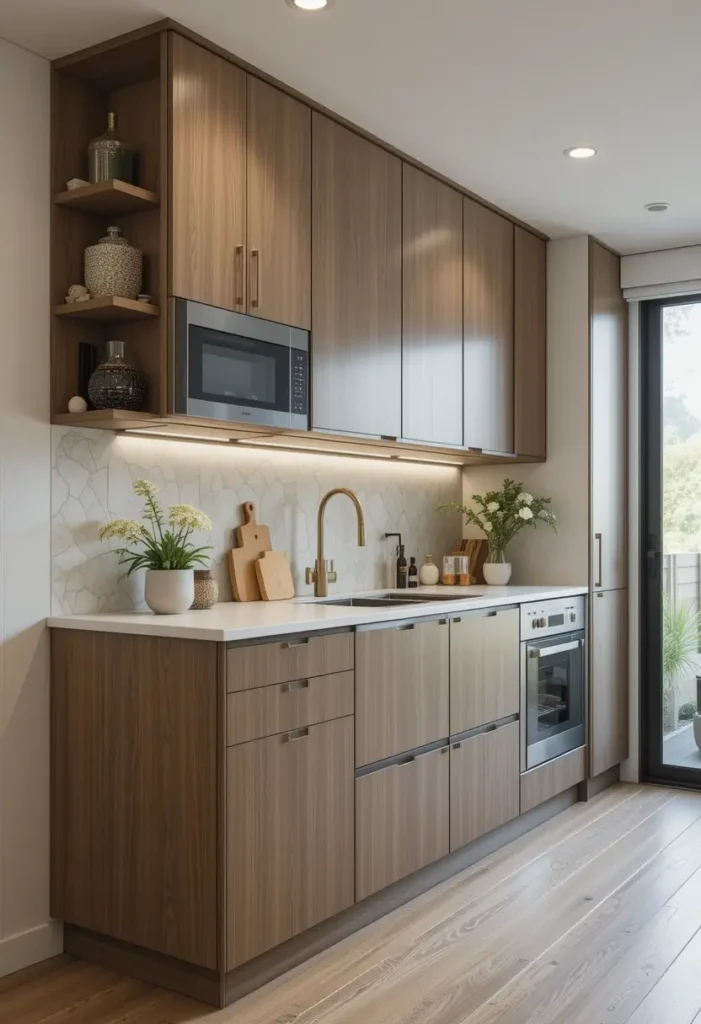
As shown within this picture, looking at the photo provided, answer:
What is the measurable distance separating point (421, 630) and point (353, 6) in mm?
1880

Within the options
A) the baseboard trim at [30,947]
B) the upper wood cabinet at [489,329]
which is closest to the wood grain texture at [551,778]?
the upper wood cabinet at [489,329]

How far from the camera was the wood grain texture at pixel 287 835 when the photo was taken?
2584 mm

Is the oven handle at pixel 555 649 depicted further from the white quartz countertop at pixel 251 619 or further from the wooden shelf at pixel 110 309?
the wooden shelf at pixel 110 309

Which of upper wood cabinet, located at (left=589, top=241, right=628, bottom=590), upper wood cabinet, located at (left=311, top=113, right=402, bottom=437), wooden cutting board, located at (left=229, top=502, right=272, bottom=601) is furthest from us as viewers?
upper wood cabinet, located at (left=589, top=241, right=628, bottom=590)

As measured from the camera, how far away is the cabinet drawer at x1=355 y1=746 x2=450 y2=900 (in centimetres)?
306

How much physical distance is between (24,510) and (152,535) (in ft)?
1.60

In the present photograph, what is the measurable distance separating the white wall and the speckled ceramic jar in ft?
1.53

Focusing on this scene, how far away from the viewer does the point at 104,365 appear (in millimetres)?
2807

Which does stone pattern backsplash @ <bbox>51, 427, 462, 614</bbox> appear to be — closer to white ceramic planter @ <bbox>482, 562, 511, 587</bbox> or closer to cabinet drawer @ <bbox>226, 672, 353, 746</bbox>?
white ceramic planter @ <bbox>482, 562, 511, 587</bbox>

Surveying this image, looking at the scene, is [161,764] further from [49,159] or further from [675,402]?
[675,402]

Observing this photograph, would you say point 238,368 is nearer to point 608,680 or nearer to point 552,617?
point 552,617

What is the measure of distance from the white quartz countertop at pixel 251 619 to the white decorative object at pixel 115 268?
35.6 inches

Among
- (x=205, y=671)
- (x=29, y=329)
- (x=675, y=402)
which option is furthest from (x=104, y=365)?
(x=675, y=402)

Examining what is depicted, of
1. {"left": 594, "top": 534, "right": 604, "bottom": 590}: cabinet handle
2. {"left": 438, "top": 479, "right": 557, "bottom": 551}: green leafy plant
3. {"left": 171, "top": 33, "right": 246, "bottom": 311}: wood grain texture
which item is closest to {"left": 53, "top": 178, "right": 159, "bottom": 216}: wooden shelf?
{"left": 171, "top": 33, "right": 246, "bottom": 311}: wood grain texture
